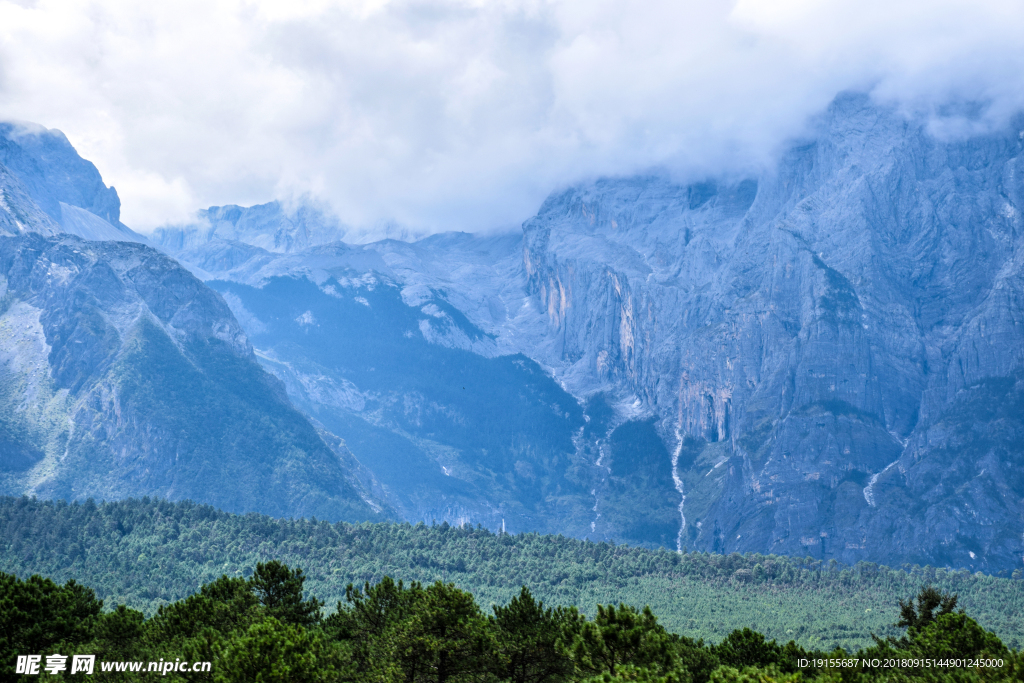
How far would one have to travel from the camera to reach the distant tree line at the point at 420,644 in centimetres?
6744

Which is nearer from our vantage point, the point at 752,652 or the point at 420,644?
the point at 420,644

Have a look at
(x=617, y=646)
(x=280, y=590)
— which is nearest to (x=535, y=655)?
(x=617, y=646)

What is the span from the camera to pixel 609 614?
2864 inches

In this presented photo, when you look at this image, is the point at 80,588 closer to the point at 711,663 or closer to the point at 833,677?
the point at 711,663

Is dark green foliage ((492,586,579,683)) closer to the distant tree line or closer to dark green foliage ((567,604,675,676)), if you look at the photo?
the distant tree line

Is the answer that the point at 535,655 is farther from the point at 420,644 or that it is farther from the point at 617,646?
the point at 617,646

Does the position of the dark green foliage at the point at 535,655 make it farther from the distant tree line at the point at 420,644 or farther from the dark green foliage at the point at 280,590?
the dark green foliage at the point at 280,590

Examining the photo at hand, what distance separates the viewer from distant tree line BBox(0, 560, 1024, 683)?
2655 inches

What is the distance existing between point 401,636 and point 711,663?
2739cm

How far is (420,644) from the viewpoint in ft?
257

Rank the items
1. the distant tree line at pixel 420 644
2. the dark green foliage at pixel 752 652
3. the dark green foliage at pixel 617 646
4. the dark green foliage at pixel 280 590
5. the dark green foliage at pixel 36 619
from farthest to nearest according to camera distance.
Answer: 1. the dark green foliage at pixel 280 590
2. the dark green foliage at pixel 752 652
3. the dark green foliage at pixel 36 619
4. the dark green foliage at pixel 617 646
5. the distant tree line at pixel 420 644

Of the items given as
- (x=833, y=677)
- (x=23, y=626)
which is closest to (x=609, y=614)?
(x=833, y=677)

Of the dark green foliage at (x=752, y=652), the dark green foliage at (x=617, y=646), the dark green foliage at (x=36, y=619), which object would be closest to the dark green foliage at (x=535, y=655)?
the dark green foliage at (x=617, y=646)

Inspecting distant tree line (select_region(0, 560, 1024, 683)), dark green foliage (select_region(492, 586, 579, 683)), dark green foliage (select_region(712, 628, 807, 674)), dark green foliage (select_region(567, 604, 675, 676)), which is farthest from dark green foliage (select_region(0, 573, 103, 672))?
dark green foliage (select_region(712, 628, 807, 674))
